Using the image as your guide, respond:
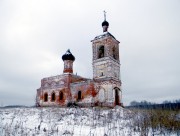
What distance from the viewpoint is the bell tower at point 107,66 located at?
23.8 m

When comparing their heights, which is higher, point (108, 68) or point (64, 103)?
point (108, 68)

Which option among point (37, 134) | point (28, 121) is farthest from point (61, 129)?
point (28, 121)

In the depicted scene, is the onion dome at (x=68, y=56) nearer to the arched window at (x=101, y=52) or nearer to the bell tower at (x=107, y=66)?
the bell tower at (x=107, y=66)

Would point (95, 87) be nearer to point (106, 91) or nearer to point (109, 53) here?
point (106, 91)

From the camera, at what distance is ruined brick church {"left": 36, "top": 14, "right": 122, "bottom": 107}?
24.1 metres

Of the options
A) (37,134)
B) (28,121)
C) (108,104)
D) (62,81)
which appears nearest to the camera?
(37,134)

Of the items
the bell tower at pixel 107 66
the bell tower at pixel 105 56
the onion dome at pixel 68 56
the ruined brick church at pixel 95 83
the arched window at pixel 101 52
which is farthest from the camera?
the onion dome at pixel 68 56

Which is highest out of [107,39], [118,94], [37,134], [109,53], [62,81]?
[107,39]

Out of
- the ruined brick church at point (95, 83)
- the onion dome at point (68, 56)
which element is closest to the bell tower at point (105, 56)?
the ruined brick church at point (95, 83)

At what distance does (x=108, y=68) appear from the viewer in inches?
966

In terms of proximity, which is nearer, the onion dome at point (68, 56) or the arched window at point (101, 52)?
the arched window at point (101, 52)

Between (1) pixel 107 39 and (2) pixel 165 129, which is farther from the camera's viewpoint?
(1) pixel 107 39

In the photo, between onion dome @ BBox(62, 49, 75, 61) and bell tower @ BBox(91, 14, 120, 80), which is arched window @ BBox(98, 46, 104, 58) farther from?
onion dome @ BBox(62, 49, 75, 61)

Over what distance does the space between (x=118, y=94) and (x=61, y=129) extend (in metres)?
13.3
